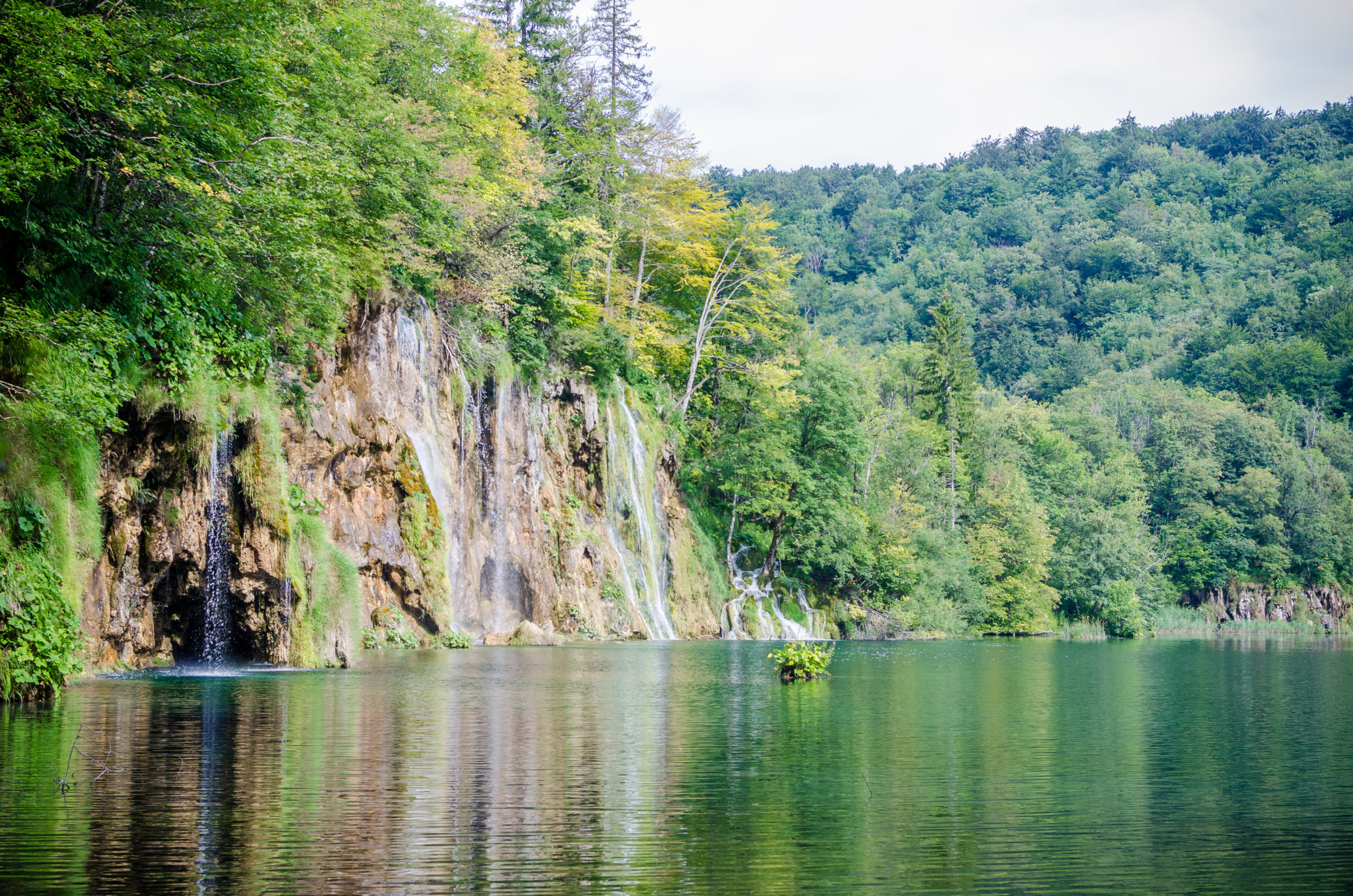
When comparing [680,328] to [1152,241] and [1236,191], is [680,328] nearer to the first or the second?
[1152,241]

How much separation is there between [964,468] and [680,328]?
69.2 feet

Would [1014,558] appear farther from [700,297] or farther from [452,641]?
[452,641]

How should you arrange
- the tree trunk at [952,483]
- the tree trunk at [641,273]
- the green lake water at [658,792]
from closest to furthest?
the green lake water at [658,792]
the tree trunk at [641,273]
the tree trunk at [952,483]

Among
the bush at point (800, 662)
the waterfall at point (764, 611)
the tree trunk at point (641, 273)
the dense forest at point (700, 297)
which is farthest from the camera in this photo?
the tree trunk at point (641, 273)

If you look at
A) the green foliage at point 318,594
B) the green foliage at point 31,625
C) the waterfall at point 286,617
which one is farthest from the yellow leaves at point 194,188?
the waterfall at point 286,617

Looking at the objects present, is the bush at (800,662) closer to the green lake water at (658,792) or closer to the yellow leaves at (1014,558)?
the green lake water at (658,792)

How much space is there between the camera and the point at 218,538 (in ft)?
63.9

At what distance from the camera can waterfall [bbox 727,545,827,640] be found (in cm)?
4488

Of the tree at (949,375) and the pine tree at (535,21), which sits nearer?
the pine tree at (535,21)

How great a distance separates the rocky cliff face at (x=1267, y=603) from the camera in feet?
227

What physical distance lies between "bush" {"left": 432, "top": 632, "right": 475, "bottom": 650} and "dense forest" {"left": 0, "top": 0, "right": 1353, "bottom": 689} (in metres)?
7.96

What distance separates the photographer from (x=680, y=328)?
159 feet

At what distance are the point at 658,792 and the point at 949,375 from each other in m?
55.9

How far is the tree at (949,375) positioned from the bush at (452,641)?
37.4 metres
